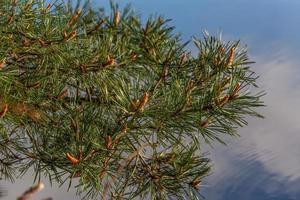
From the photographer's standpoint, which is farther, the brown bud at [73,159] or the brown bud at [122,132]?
the brown bud at [122,132]

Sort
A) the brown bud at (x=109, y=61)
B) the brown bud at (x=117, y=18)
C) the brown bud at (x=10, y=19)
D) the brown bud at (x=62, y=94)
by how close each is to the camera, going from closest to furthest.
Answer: the brown bud at (x=109, y=61), the brown bud at (x=10, y=19), the brown bud at (x=62, y=94), the brown bud at (x=117, y=18)

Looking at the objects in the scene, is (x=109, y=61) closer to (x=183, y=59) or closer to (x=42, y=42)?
(x=42, y=42)

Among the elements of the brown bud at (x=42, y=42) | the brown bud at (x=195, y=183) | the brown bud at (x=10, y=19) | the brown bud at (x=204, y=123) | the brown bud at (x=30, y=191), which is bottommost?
the brown bud at (x=30, y=191)

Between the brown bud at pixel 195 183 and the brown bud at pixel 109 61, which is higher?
the brown bud at pixel 109 61

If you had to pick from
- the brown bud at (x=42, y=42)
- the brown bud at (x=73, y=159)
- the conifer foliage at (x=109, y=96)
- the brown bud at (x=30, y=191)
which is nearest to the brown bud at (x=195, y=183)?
the conifer foliage at (x=109, y=96)

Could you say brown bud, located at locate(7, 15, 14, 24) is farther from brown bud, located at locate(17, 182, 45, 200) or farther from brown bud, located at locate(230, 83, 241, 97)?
brown bud, located at locate(17, 182, 45, 200)

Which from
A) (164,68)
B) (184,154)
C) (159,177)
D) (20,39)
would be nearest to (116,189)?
(159,177)

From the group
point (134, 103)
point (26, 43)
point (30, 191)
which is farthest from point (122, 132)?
point (30, 191)

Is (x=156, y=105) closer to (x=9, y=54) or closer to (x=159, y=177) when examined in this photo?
(x=159, y=177)

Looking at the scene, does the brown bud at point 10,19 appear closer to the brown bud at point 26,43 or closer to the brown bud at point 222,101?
the brown bud at point 26,43
